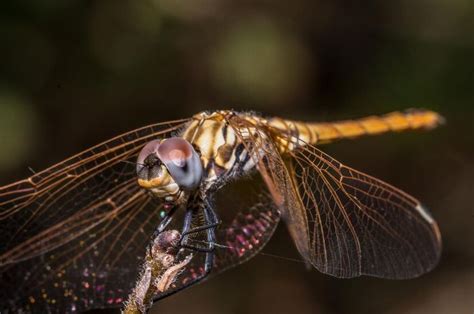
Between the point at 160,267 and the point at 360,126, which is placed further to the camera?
the point at 360,126

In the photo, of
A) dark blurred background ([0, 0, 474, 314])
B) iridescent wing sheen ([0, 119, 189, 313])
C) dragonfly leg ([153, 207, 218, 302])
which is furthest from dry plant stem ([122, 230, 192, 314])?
dark blurred background ([0, 0, 474, 314])

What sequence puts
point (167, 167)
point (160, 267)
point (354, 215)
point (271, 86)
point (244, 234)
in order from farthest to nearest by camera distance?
point (271, 86), point (244, 234), point (354, 215), point (167, 167), point (160, 267)

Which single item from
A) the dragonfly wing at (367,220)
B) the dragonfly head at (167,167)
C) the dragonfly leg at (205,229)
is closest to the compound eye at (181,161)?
the dragonfly head at (167,167)

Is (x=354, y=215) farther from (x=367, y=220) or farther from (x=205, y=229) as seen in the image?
(x=205, y=229)

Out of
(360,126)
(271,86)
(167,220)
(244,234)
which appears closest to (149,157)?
(167,220)

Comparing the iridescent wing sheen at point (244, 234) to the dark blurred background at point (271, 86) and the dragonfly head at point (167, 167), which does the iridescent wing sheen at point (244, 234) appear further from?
the dark blurred background at point (271, 86)

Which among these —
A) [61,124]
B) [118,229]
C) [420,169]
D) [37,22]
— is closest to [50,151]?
[61,124]

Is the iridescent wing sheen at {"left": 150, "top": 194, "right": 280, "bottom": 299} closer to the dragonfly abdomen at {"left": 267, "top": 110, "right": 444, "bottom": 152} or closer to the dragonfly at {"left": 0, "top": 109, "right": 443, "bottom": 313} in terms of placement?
the dragonfly at {"left": 0, "top": 109, "right": 443, "bottom": 313}
